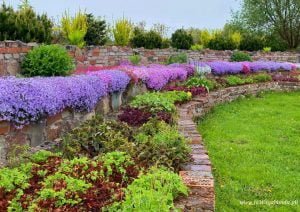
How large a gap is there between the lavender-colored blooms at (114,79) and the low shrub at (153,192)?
2.90m

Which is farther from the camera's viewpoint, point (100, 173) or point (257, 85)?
point (257, 85)

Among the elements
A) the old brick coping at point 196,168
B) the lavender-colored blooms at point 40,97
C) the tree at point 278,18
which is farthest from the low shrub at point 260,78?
the tree at point 278,18

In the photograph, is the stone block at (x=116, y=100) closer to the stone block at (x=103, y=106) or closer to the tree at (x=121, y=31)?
the stone block at (x=103, y=106)

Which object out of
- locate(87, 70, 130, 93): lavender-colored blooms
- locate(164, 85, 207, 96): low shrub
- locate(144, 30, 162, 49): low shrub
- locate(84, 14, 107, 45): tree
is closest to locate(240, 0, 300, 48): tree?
locate(144, 30, 162, 49): low shrub

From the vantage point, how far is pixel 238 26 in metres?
26.4

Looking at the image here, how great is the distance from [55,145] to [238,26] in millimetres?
23717

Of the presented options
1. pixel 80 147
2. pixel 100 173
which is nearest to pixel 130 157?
pixel 100 173

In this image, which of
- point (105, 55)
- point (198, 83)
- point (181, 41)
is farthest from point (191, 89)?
point (181, 41)

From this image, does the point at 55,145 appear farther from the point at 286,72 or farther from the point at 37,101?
the point at 286,72

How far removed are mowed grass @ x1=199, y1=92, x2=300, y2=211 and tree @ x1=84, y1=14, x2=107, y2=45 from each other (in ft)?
13.2

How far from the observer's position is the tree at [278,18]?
2481 centimetres

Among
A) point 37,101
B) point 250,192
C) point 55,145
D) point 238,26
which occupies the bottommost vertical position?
point 250,192

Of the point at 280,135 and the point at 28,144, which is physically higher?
the point at 28,144

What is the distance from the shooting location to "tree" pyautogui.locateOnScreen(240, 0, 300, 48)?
977 inches
